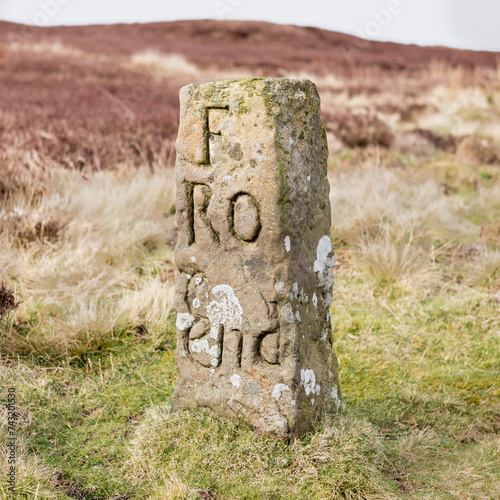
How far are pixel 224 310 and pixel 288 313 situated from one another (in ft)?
1.14

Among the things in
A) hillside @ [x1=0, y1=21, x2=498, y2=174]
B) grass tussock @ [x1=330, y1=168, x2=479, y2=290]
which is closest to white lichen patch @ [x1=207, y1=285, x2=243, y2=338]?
grass tussock @ [x1=330, y1=168, x2=479, y2=290]

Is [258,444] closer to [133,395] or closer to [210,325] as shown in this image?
[210,325]

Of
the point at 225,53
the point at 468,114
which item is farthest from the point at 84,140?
the point at 225,53

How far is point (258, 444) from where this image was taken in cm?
264

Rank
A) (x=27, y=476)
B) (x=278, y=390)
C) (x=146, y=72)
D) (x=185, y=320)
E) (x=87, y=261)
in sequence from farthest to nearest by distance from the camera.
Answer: (x=146, y=72), (x=87, y=261), (x=185, y=320), (x=278, y=390), (x=27, y=476)

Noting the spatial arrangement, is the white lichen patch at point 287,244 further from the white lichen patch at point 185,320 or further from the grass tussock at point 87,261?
the grass tussock at point 87,261

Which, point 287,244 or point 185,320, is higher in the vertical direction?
point 287,244

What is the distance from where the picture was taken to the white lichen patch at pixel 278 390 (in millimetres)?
2615

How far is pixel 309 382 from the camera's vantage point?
8.88 feet

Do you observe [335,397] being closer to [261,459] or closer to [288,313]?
[261,459]

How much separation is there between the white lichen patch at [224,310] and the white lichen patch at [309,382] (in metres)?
0.40

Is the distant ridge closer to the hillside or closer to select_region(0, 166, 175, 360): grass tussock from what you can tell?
the hillside

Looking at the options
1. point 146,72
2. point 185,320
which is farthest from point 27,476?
point 146,72

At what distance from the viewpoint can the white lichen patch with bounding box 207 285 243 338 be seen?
8.81 ft
